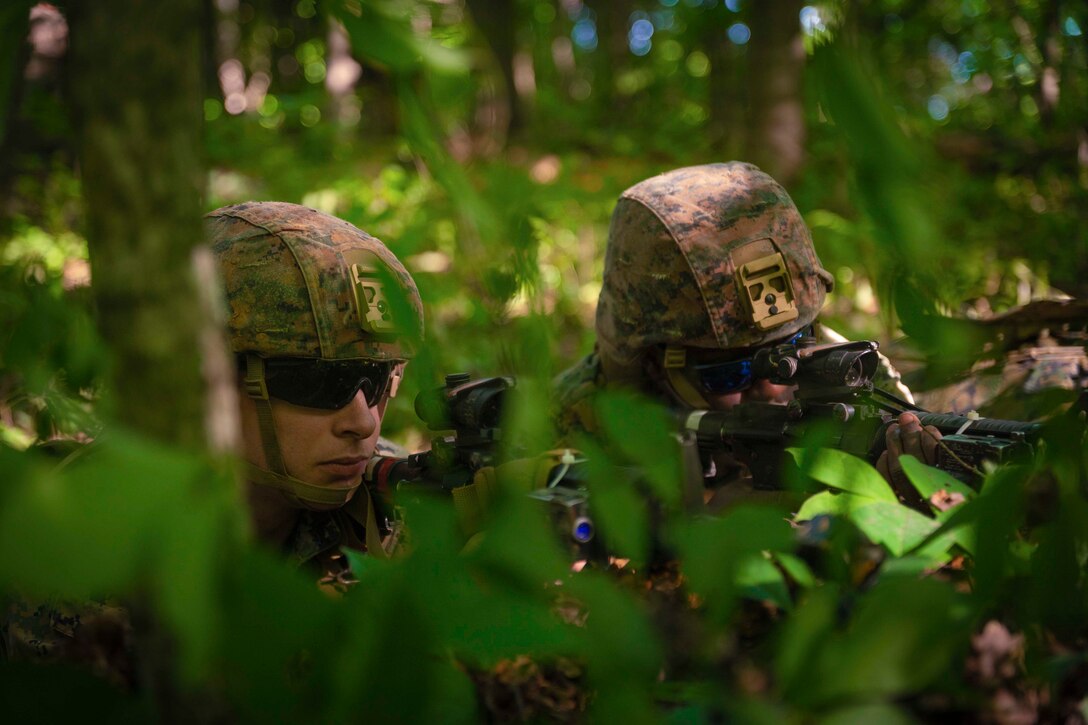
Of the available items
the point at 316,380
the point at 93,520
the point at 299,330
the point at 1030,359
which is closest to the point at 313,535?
the point at 316,380

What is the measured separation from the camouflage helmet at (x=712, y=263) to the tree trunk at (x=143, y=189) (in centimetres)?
222

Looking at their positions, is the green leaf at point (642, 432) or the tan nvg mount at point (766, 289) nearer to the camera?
the green leaf at point (642, 432)

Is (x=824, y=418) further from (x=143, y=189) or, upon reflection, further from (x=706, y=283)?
(x=143, y=189)

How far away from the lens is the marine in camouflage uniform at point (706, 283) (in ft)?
9.44

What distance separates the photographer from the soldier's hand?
6.67 feet

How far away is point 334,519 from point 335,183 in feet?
23.4

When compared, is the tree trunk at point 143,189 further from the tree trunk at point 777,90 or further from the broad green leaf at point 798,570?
the tree trunk at point 777,90

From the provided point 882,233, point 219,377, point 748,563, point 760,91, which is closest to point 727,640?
point 748,563

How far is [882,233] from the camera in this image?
0.76 m

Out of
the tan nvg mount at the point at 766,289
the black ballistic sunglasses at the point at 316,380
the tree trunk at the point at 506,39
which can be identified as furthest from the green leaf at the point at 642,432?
the tree trunk at the point at 506,39

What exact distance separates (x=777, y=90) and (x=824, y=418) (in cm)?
542

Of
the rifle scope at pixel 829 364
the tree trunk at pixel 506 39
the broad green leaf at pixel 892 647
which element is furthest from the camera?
the tree trunk at pixel 506 39

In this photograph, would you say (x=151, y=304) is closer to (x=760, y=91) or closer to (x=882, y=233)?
(x=882, y=233)

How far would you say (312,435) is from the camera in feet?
7.74
